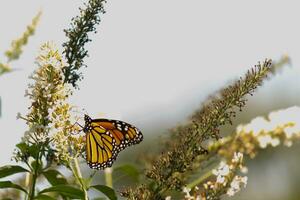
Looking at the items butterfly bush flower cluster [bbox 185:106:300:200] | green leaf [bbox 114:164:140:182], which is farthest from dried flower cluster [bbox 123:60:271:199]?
green leaf [bbox 114:164:140:182]

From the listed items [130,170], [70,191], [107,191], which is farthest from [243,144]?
[70,191]

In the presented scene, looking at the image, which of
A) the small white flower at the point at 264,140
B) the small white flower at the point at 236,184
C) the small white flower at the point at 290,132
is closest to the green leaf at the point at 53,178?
the small white flower at the point at 236,184

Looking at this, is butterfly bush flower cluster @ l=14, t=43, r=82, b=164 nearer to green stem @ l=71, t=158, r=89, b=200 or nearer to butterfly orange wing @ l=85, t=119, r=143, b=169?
green stem @ l=71, t=158, r=89, b=200

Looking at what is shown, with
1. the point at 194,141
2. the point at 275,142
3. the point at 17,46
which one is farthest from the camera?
the point at 275,142

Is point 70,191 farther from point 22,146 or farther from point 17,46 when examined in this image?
point 17,46

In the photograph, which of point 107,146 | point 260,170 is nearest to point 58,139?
point 107,146

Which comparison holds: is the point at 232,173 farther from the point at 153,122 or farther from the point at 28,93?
the point at 153,122
